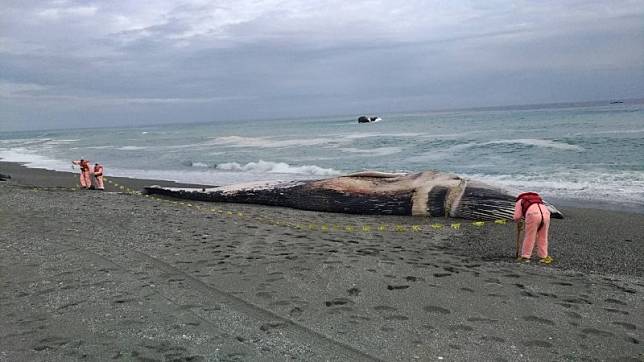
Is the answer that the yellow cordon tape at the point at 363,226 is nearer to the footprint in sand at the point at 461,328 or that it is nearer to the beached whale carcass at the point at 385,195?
the beached whale carcass at the point at 385,195

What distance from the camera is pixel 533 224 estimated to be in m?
6.00

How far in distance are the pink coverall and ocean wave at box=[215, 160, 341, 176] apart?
12.0 m

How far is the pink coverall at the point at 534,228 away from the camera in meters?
6.00

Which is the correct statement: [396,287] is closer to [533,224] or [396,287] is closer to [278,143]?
[533,224]

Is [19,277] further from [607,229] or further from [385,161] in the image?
[385,161]

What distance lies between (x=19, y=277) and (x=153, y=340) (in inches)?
99.5

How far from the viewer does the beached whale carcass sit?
941 centimetres

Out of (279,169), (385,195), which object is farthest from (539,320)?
(279,169)

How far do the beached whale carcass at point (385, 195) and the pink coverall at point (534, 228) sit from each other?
299 cm

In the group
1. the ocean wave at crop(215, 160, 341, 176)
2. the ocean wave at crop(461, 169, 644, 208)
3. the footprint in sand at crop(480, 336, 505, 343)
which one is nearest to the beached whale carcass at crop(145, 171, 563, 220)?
the ocean wave at crop(461, 169, 644, 208)

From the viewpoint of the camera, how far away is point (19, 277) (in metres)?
5.15

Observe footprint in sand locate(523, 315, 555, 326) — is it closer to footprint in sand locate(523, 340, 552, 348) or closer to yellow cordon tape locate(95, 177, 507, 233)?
footprint in sand locate(523, 340, 552, 348)

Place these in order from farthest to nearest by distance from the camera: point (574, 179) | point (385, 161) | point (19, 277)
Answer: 1. point (385, 161)
2. point (574, 179)
3. point (19, 277)

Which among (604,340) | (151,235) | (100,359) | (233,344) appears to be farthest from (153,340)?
(151,235)
